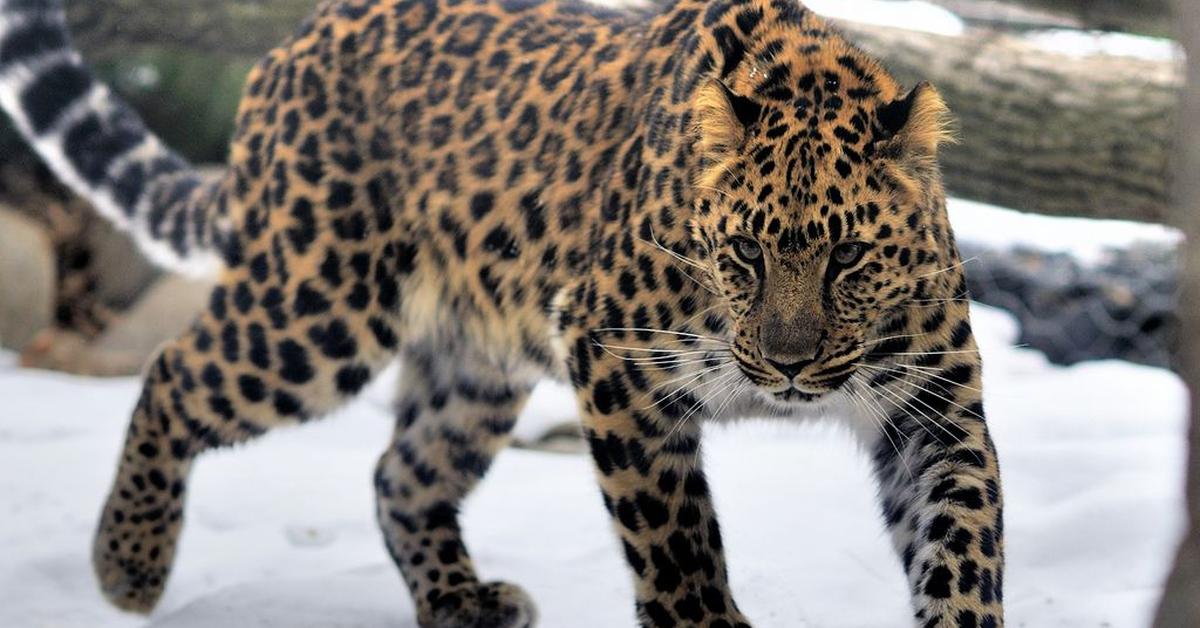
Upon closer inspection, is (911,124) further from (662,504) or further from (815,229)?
(662,504)

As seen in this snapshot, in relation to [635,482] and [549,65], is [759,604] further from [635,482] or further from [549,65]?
[549,65]

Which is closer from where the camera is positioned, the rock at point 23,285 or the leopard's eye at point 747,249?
the leopard's eye at point 747,249

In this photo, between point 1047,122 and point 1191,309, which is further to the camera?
point 1047,122

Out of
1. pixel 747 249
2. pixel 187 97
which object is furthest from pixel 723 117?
pixel 187 97

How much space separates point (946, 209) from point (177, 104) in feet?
26.0

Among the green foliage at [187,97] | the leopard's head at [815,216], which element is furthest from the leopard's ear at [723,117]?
the green foliage at [187,97]

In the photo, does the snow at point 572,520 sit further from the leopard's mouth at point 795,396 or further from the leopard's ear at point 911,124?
the leopard's ear at point 911,124

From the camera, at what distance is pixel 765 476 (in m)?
7.34

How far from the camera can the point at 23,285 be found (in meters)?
10.3

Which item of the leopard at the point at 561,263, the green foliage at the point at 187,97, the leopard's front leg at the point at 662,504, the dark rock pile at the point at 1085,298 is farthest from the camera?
the green foliage at the point at 187,97

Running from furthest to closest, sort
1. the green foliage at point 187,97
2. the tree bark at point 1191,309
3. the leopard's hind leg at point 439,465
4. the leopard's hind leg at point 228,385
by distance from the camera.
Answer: the green foliage at point 187,97 → the leopard's hind leg at point 439,465 → the leopard's hind leg at point 228,385 → the tree bark at point 1191,309

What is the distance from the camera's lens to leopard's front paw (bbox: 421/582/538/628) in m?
5.77

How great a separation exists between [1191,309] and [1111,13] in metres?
4.93

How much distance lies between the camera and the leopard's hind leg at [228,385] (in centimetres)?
550
